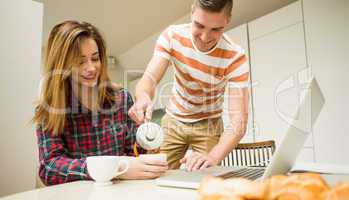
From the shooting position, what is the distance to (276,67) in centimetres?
222

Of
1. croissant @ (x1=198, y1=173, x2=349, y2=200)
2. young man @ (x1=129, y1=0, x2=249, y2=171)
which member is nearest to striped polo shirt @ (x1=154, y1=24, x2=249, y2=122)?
young man @ (x1=129, y1=0, x2=249, y2=171)

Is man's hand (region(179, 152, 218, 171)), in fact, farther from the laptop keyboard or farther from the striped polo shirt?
the striped polo shirt

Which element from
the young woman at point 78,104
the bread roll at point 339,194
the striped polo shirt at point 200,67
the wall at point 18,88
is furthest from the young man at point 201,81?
the bread roll at point 339,194

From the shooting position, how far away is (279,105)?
218cm

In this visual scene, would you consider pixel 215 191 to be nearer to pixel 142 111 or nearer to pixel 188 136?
pixel 142 111

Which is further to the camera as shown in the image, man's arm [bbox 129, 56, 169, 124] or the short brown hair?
the short brown hair

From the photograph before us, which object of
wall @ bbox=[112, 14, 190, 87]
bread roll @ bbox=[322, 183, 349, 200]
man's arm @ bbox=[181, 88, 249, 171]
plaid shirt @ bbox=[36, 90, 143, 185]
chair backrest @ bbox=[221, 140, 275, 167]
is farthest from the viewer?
wall @ bbox=[112, 14, 190, 87]

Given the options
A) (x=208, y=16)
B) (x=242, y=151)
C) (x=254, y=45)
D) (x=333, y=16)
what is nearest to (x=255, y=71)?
(x=254, y=45)

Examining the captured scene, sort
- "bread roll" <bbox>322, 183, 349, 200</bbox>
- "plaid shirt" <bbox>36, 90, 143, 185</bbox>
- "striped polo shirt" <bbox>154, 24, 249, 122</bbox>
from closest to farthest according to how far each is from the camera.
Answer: "bread roll" <bbox>322, 183, 349, 200</bbox>
"plaid shirt" <bbox>36, 90, 143, 185</bbox>
"striped polo shirt" <bbox>154, 24, 249, 122</bbox>

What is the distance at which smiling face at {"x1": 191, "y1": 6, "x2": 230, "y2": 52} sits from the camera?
1053mm

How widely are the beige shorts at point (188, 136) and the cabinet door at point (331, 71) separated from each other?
0.90 metres

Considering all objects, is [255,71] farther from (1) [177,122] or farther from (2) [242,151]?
(1) [177,122]

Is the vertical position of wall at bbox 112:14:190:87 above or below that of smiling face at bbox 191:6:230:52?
above

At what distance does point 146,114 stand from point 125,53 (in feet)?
10.7
